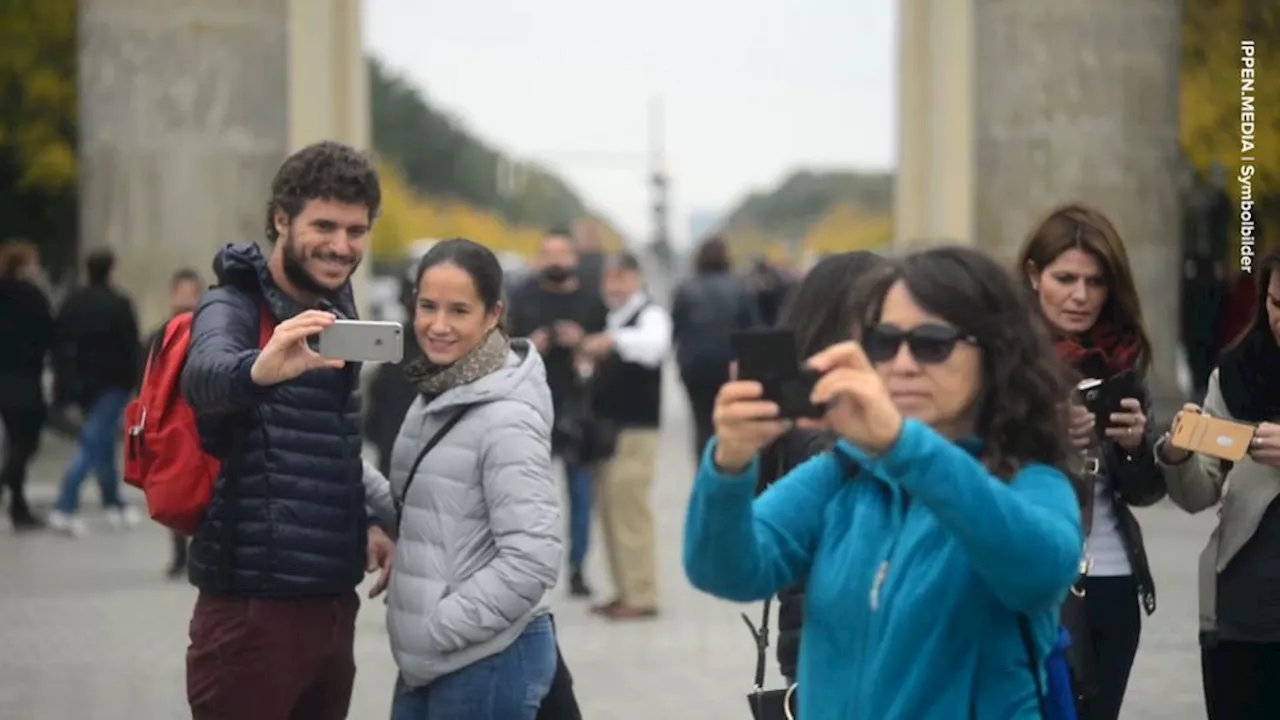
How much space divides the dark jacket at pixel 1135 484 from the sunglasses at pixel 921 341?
2.27 meters

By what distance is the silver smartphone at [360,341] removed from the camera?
4.78 metres

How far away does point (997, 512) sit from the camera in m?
3.34

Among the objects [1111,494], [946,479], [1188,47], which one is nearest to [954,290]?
[946,479]

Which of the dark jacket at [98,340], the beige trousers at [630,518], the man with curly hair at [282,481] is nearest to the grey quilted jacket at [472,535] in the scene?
the man with curly hair at [282,481]

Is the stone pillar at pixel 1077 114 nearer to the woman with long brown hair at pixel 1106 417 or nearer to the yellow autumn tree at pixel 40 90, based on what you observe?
the yellow autumn tree at pixel 40 90

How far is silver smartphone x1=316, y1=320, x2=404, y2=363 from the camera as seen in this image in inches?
188

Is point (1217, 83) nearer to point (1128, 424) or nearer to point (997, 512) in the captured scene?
point (1128, 424)

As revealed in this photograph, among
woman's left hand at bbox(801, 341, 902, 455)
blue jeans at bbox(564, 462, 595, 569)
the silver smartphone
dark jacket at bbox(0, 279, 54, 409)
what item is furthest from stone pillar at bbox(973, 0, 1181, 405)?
woman's left hand at bbox(801, 341, 902, 455)

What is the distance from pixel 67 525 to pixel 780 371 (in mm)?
14291

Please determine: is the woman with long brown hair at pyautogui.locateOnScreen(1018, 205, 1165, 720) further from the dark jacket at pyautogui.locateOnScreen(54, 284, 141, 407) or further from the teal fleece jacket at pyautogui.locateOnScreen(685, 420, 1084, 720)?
the dark jacket at pyautogui.locateOnScreen(54, 284, 141, 407)

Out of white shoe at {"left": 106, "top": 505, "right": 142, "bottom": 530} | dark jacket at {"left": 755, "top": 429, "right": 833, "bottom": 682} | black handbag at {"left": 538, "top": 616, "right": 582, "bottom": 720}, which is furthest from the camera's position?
white shoe at {"left": 106, "top": 505, "right": 142, "bottom": 530}

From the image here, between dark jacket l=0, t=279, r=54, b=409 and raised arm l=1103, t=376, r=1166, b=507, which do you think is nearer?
raised arm l=1103, t=376, r=1166, b=507

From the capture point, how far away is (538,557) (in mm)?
5168

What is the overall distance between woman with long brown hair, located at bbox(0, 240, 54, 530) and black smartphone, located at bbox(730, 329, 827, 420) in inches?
559
